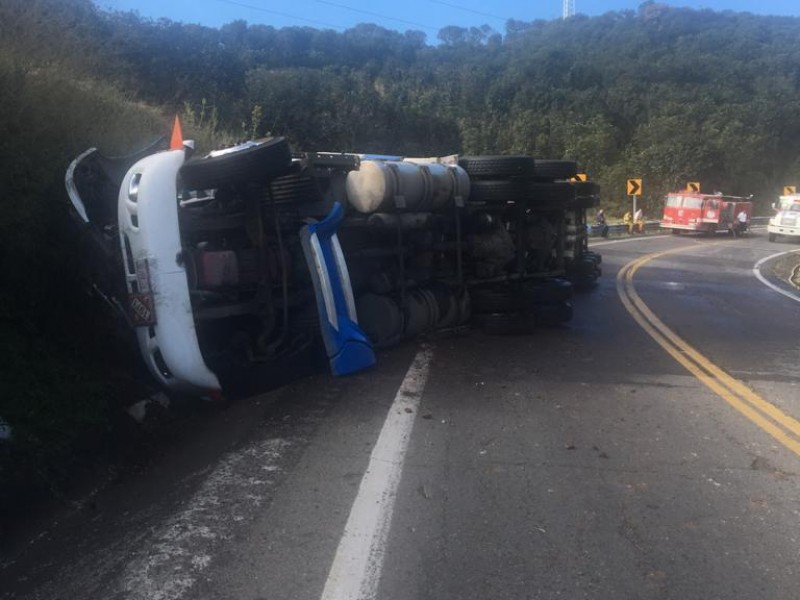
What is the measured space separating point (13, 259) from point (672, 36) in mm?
98109

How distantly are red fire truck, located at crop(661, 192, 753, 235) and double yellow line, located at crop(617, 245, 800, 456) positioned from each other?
2710 cm

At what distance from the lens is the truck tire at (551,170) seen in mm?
11180

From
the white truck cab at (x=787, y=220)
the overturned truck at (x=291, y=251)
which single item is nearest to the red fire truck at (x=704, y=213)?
the white truck cab at (x=787, y=220)

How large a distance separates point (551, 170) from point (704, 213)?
96.1ft

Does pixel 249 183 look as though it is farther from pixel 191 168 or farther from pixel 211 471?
pixel 211 471

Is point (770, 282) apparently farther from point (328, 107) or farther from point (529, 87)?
point (529, 87)

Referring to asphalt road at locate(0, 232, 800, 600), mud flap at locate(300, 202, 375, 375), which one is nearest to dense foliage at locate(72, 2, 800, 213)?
mud flap at locate(300, 202, 375, 375)

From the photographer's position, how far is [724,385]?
7469 millimetres

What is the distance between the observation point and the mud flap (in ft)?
22.2

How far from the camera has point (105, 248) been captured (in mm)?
6043

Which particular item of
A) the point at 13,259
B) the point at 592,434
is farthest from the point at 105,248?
the point at 592,434

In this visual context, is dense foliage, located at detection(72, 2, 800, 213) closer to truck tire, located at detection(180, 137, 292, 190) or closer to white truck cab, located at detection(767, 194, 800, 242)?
truck tire, located at detection(180, 137, 292, 190)

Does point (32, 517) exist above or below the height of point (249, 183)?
below

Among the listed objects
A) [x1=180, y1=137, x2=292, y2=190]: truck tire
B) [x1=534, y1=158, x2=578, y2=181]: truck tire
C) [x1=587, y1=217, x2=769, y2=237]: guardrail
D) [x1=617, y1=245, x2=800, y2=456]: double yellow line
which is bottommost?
[x1=587, y1=217, x2=769, y2=237]: guardrail
